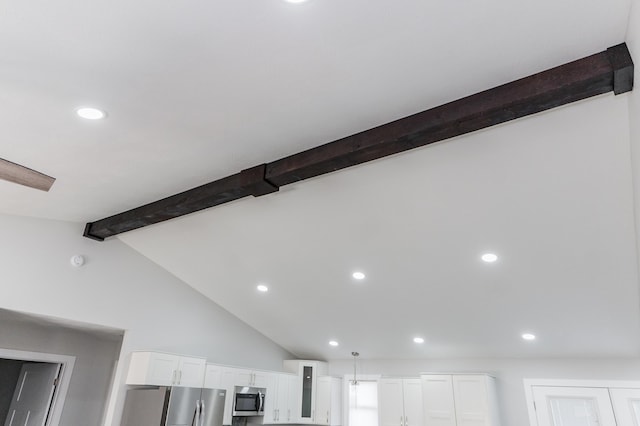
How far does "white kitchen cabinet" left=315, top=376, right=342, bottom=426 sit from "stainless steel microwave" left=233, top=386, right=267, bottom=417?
1154 mm

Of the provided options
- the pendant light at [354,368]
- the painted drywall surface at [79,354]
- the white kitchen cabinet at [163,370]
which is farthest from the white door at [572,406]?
the painted drywall surface at [79,354]

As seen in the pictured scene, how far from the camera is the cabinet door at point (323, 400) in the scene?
6879 millimetres

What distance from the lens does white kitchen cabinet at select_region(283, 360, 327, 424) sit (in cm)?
695

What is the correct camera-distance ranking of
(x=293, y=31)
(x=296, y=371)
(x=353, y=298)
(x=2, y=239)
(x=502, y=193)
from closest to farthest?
1. (x=293, y=31)
2. (x=502, y=193)
3. (x=2, y=239)
4. (x=353, y=298)
5. (x=296, y=371)

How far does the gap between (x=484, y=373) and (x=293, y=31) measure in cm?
573

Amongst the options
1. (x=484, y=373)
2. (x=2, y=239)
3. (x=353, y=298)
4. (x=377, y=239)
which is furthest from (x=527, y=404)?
(x=2, y=239)

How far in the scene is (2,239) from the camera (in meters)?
4.16

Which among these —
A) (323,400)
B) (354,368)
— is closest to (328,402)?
(323,400)

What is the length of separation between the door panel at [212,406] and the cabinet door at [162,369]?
442 millimetres

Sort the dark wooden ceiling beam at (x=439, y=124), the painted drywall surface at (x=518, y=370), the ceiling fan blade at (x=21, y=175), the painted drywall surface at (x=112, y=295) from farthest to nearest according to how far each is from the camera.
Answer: the painted drywall surface at (x=518, y=370) → the painted drywall surface at (x=112, y=295) → the ceiling fan blade at (x=21, y=175) → the dark wooden ceiling beam at (x=439, y=124)

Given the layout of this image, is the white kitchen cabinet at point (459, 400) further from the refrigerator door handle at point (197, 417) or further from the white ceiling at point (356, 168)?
the refrigerator door handle at point (197, 417)

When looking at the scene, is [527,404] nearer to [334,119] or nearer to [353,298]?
[353,298]

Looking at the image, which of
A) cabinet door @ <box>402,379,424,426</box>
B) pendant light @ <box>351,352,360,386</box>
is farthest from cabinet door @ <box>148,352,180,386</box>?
cabinet door @ <box>402,379,424,426</box>

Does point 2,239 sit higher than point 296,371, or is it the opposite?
point 2,239
